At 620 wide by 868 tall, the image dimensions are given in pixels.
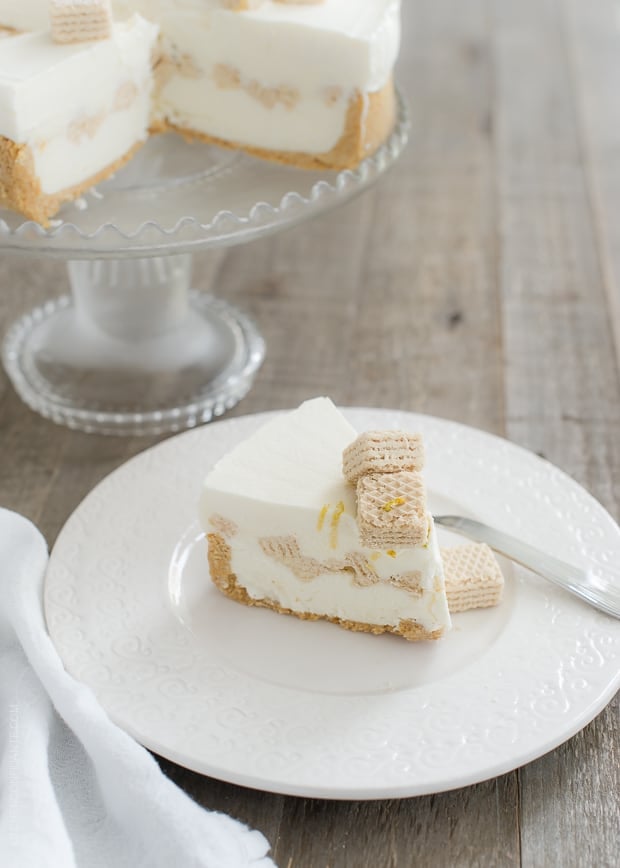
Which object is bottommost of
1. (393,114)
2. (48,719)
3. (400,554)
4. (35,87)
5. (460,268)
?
(460,268)

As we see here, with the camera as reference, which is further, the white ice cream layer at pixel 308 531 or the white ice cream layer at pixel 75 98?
the white ice cream layer at pixel 75 98

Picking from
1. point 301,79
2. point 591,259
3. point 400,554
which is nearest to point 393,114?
point 301,79

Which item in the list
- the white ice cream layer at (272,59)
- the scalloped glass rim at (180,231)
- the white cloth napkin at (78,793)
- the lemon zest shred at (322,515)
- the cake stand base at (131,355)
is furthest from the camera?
the cake stand base at (131,355)

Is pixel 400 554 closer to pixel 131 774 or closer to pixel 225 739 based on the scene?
pixel 225 739

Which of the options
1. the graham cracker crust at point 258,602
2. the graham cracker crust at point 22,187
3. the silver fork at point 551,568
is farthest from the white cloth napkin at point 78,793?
the graham cracker crust at point 22,187

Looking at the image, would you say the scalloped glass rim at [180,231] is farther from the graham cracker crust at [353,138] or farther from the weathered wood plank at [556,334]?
the weathered wood plank at [556,334]
